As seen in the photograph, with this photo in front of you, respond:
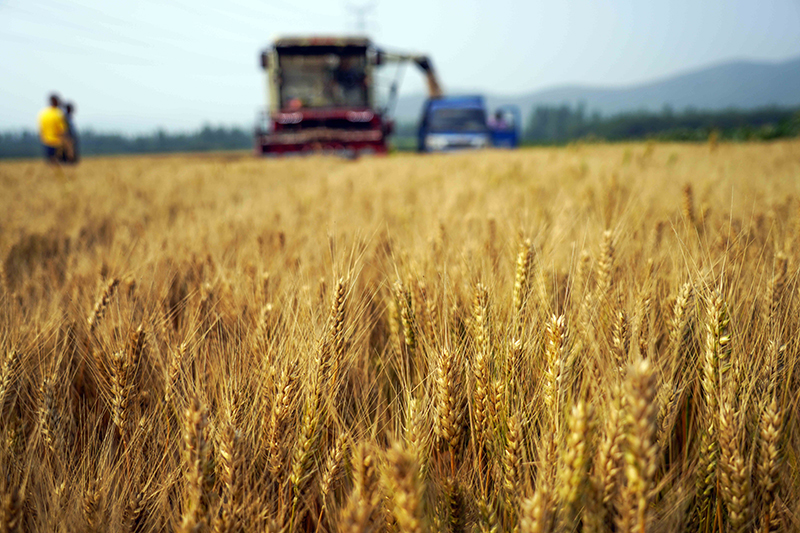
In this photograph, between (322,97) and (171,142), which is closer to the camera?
(322,97)

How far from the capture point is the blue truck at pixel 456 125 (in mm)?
12695

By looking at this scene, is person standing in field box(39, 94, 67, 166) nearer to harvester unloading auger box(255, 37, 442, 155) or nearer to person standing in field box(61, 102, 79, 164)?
person standing in field box(61, 102, 79, 164)

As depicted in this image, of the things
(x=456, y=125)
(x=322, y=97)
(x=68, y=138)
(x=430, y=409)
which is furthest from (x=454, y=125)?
(x=430, y=409)

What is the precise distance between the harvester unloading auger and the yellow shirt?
12.4 ft

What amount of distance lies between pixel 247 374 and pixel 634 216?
78.3 inches

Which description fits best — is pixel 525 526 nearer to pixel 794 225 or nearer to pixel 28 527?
pixel 28 527

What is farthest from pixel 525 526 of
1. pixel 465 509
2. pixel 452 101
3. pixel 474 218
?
pixel 452 101

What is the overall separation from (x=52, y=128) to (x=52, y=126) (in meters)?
0.04

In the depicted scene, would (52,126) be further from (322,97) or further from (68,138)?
(322,97)

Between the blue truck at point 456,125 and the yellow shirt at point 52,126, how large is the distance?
8.69 meters

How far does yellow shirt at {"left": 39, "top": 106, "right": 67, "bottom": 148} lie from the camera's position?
27.3 ft

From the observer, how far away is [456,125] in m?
13.2

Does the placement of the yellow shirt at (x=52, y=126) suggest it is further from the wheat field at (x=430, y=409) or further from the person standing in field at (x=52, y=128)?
the wheat field at (x=430, y=409)

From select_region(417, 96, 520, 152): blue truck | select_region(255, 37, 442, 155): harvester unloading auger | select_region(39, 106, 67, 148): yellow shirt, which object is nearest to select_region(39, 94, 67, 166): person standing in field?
select_region(39, 106, 67, 148): yellow shirt
